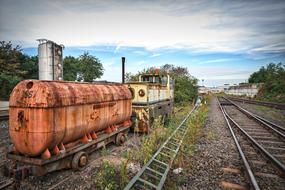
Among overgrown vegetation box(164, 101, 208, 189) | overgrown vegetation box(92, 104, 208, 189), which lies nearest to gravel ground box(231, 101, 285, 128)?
overgrown vegetation box(164, 101, 208, 189)

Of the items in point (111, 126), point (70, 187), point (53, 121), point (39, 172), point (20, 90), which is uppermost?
point (20, 90)

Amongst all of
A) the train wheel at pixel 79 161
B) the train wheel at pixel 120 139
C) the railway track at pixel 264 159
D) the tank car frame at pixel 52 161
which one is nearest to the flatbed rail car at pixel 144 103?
the train wheel at pixel 120 139

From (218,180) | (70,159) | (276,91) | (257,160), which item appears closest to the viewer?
(218,180)

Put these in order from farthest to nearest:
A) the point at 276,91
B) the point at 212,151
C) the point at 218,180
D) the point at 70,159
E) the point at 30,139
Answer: the point at 276,91
the point at 212,151
the point at 70,159
the point at 218,180
the point at 30,139

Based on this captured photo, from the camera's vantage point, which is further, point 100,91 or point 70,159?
point 100,91

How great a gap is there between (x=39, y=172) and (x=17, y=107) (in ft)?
5.50

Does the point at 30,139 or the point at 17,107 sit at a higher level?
the point at 17,107

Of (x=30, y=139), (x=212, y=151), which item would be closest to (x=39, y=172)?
(x=30, y=139)

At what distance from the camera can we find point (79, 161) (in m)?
5.48

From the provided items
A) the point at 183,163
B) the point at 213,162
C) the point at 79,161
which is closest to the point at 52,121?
the point at 79,161

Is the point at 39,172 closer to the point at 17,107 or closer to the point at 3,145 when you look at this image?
the point at 17,107

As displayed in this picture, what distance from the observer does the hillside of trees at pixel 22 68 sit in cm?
2600

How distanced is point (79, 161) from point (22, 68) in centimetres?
3654

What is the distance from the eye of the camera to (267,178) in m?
4.96
